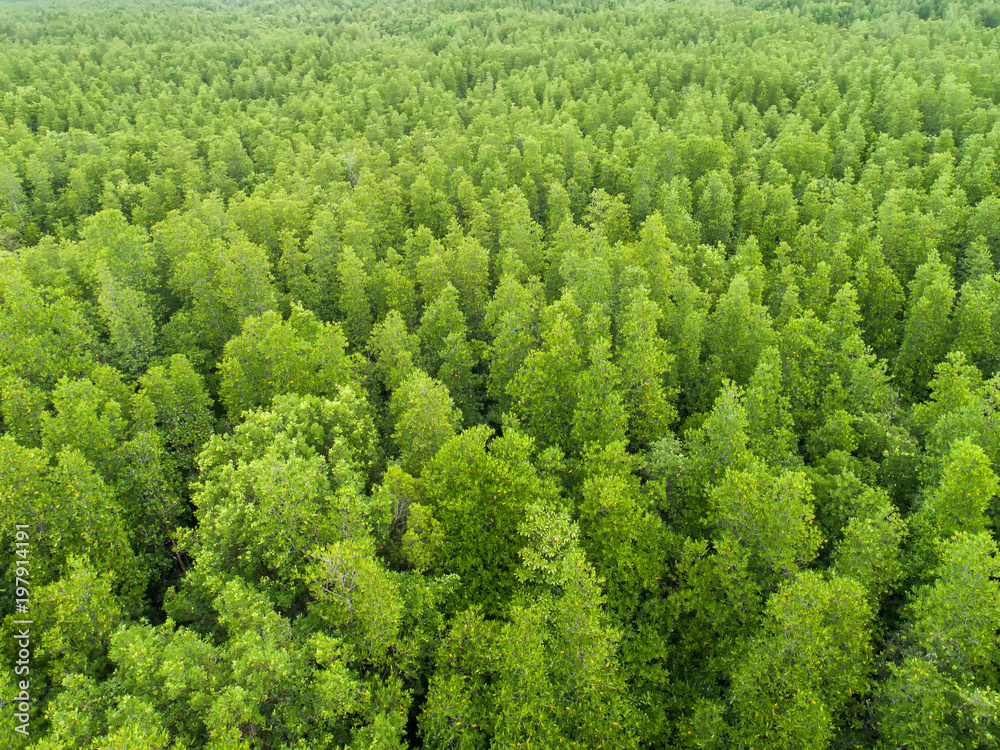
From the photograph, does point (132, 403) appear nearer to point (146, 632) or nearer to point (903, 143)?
point (146, 632)

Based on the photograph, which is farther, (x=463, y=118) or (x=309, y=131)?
(x=463, y=118)

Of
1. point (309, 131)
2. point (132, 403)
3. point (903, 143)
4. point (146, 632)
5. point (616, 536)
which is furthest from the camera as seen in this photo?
point (309, 131)

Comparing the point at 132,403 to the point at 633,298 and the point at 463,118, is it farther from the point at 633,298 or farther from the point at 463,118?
the point at 463,118

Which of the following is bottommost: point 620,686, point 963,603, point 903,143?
point 620,686

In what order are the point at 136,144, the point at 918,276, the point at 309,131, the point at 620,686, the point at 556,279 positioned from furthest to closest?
1. the point at 309,131
2. the point at 136,144
3. the point at 556,279
4. the point at 918,276
5. the point at 620,686

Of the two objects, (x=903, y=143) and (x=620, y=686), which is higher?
(x=903, y=143)

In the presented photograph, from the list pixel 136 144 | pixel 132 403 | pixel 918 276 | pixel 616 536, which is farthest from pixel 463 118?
pixel 616 536

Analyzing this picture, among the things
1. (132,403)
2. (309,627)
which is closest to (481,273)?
(132,403)
